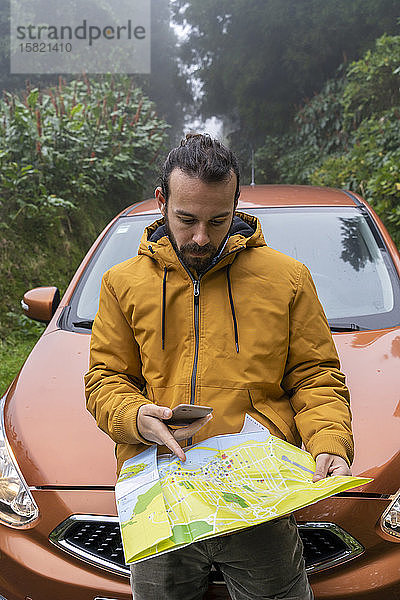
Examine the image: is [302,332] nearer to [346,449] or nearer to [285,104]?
[346,449]

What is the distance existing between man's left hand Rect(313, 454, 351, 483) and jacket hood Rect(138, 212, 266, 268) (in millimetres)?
543

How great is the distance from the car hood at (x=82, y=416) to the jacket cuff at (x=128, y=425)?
1.29 ft

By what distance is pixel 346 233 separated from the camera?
3021 millimetres

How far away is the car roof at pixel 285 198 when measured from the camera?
321 cm

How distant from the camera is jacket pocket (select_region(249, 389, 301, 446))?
1.47 metres

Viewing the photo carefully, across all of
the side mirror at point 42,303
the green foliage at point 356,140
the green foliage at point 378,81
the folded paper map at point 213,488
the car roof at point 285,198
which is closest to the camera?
the folded paper map at point 213,488

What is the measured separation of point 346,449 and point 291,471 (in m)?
0.14

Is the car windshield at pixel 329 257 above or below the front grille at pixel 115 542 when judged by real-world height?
above

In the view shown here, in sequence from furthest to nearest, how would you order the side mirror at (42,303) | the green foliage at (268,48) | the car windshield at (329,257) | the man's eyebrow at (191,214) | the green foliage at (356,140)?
the green foliage at (268,48), the green foliage at (356,140), the side mirror at (42,303), the car windshield at (329,257), the man's eyebrow at (191,214)

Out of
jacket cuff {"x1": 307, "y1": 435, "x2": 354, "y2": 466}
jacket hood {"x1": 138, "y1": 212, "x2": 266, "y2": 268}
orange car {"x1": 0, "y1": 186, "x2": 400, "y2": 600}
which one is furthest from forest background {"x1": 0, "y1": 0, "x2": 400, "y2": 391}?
jacket cuff {"x1": 307, "y1": 435, "x2": 354, "y2": 466}

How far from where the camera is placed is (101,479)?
1762mm

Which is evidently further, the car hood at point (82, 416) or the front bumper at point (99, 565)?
the car hood at point (82, 416)

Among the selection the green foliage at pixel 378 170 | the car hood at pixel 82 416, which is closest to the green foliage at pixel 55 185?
the green foliage at pixel 378 170

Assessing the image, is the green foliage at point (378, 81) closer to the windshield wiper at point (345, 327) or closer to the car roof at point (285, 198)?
the car roof at point (285, 198)
